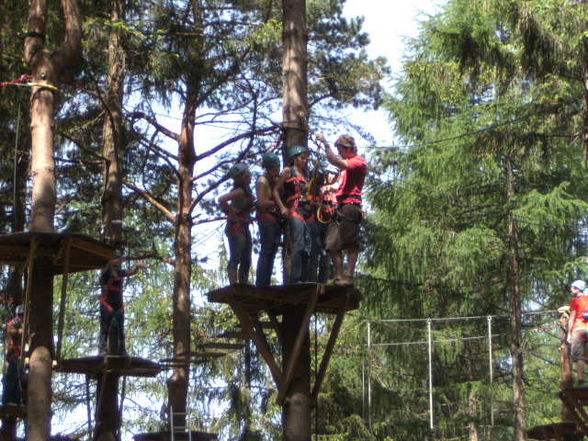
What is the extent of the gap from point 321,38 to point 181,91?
3.92 meters

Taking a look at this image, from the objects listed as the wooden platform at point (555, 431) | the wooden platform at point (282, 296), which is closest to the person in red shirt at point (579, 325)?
the wooden platform at point (555, 431)

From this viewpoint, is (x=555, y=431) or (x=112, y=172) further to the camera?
(x=112, y=172)

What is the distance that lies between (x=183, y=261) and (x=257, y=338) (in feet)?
24.4

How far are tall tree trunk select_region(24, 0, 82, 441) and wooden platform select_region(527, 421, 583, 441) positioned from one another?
6.98m

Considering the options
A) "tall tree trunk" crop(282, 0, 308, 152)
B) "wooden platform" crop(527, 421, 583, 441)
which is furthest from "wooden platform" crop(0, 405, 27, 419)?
"wooden platform" crop(527, 421, 583, 441)

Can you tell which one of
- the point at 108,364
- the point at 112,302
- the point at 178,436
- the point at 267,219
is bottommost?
the point at 178,436

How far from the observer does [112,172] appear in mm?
15711

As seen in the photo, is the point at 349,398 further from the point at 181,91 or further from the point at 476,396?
the point at 181,91

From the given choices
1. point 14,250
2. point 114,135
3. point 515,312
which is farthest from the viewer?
point 515,312

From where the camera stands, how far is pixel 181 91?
17.2m

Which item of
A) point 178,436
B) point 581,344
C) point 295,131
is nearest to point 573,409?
point 581,344

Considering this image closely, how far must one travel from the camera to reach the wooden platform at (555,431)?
44.0 feet

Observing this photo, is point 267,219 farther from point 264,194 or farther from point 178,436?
point 178,436

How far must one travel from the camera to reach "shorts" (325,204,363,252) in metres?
9.86
